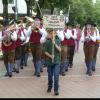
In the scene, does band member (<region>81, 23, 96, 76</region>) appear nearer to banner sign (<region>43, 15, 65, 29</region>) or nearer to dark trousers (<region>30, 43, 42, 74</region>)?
dark trousers (<region>30, 43, 42, 74</region>)

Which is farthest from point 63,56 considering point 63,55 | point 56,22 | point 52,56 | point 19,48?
point 52,56

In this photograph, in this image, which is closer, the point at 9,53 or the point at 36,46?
the point at 9,53

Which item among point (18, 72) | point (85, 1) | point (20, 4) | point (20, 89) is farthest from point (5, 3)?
point (85, 1)

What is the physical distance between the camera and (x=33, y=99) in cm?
1106

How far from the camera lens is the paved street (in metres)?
11.8

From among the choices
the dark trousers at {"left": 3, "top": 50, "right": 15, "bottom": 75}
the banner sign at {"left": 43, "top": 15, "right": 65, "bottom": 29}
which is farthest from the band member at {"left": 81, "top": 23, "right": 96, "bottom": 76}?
the banner sign at {"left": 43, "top": 15, "right": 65, "bottom": 29}

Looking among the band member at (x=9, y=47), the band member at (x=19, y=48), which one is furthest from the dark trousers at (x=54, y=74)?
the band member at (x=19, y=48)

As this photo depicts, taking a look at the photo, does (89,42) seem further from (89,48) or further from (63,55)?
(63,55)

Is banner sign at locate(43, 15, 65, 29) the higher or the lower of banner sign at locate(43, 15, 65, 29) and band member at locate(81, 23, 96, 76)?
the higher

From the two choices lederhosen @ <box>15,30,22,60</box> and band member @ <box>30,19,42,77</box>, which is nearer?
band member @ <box>30,19,42,77</box>

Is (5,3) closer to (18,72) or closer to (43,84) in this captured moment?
(18,72)

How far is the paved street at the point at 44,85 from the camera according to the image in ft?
38.6

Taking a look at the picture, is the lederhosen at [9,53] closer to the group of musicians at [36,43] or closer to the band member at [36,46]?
the group of musicians at [36,43]

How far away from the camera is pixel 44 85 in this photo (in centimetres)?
1330
